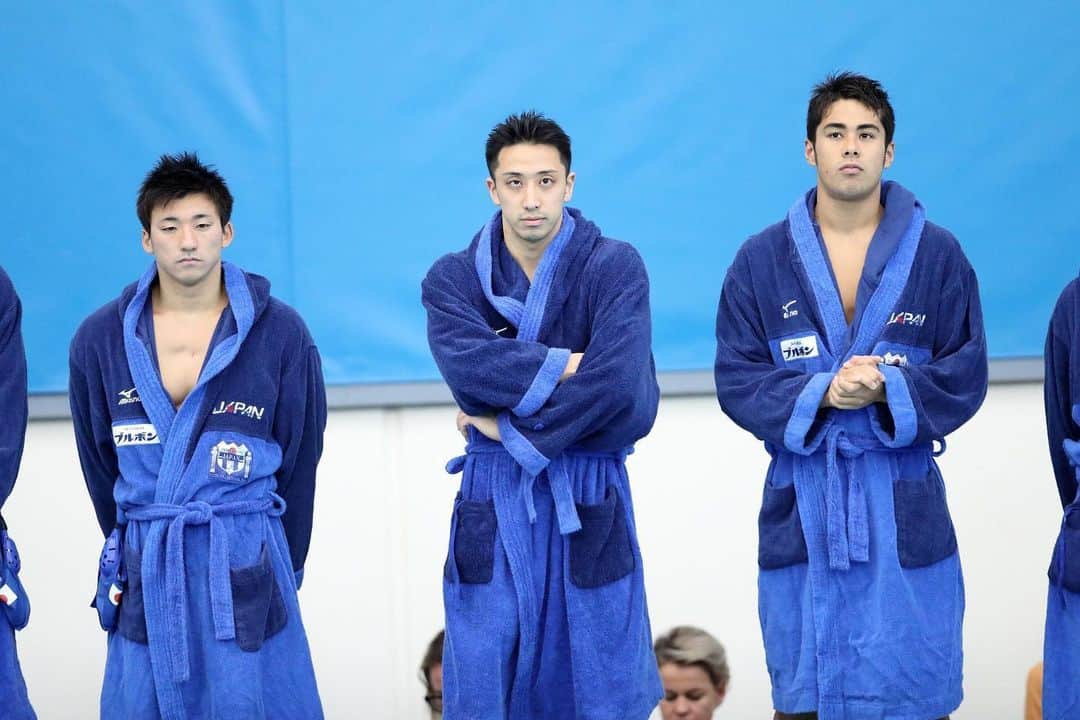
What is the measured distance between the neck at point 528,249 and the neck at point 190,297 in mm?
604

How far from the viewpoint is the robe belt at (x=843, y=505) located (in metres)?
3.43

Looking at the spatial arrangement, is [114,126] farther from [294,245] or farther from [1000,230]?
[1000,230]

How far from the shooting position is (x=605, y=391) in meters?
3.30

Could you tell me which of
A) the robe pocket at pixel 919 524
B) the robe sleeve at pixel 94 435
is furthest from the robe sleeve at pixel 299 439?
the robe pocket at pixel 919 524

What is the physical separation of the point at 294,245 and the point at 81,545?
36.5 inches

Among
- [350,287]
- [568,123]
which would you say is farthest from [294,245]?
[568,123]

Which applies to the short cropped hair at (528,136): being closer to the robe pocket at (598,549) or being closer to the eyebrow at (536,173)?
the eyebrow at (536,173)

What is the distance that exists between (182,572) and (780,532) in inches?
47.0

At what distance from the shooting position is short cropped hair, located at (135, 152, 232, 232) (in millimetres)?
3523

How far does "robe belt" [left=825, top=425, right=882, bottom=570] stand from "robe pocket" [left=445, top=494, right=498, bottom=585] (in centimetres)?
67

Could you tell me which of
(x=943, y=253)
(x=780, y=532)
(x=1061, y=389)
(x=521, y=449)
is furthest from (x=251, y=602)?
(x=1061, y=389)

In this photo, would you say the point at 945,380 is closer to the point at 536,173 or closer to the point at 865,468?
the point at 865,468

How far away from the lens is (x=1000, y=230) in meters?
4.43

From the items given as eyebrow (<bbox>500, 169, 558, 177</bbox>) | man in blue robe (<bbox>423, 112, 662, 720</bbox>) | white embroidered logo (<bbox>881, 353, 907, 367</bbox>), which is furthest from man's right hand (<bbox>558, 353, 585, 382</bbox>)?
white embroidered logo (<bbox>881, 353, 907, 367</bbox>)
